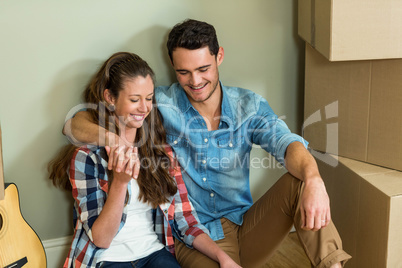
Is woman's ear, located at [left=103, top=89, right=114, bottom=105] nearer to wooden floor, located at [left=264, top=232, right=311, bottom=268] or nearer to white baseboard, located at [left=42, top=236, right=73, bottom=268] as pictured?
white baseboard, located at [left=42, top=236, right=73, bottom=268]

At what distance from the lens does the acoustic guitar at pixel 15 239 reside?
62.3 inches

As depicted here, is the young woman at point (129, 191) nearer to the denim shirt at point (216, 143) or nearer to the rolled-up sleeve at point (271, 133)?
the denim shirt at point (216, 143)

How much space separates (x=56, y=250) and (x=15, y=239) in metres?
0.29

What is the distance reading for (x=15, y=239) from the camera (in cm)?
162

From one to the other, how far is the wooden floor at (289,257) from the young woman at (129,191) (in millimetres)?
429

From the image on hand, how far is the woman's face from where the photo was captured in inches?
61.2

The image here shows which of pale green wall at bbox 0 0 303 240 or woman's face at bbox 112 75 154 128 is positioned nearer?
woman's face at bbox 112 75 154 128

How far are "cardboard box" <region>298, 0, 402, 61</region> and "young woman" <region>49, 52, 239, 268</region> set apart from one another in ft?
1.98

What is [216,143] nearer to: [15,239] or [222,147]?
[222,147]

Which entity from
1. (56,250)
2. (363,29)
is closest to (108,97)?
(56,250)

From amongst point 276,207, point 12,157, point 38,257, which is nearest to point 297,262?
point 276,207

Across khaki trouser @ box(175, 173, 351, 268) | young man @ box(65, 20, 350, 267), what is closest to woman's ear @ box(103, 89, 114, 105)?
young man @ box(65, 20, 350, 267)

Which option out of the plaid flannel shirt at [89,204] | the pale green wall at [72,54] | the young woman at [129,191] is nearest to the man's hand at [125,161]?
the young woman at [129,191]

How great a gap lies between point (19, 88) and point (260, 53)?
90 centimetres
